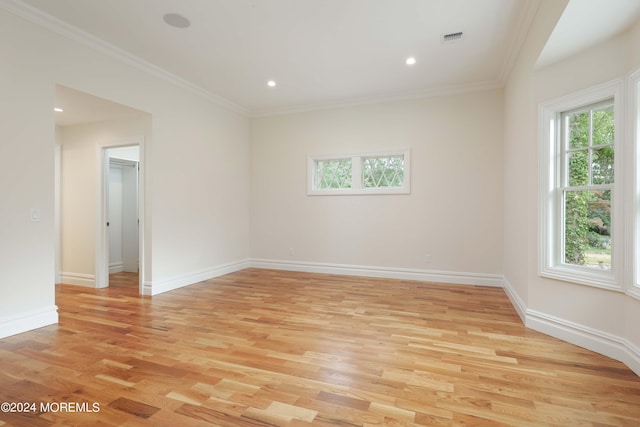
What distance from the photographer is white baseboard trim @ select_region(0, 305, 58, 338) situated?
9.57 ft

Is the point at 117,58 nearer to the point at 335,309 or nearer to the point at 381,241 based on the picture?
the point at 335,309

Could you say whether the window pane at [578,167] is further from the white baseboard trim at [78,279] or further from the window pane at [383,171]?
the white baseboard trim at [78,279]

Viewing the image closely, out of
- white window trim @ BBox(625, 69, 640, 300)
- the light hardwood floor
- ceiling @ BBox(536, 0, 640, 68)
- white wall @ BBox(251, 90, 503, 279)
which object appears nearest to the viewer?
the light hardwood floor

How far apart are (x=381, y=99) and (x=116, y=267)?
5712 mm

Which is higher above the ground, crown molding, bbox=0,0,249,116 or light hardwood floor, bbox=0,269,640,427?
crown molding, bbox=0,0,249,116

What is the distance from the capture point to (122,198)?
607 cm

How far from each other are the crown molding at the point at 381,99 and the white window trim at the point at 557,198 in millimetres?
2024

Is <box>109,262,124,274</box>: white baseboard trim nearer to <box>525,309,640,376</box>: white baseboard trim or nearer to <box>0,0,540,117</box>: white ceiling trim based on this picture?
<box>0,0,540,117</box>: white ceiling trim

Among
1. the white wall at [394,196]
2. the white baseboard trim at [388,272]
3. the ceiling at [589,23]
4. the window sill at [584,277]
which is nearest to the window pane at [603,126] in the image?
the ceiling at [589,23]

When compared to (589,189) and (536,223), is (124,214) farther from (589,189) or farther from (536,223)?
(589,189)

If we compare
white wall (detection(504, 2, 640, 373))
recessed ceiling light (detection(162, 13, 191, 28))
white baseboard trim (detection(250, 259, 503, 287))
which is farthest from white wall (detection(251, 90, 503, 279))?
recessed ceiling light (detection(162, 13, 191, 28))

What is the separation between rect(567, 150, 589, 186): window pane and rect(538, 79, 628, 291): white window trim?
0.34ft

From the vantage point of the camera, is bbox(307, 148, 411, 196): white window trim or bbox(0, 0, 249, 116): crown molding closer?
bbox(0, 0, 249, 116): crown molding

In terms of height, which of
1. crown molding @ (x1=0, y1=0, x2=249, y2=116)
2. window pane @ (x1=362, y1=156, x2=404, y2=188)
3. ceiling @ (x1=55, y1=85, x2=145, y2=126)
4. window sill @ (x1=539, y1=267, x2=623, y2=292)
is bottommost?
window sill @ (x1=539, y1=267, x2=623, y2=292)
